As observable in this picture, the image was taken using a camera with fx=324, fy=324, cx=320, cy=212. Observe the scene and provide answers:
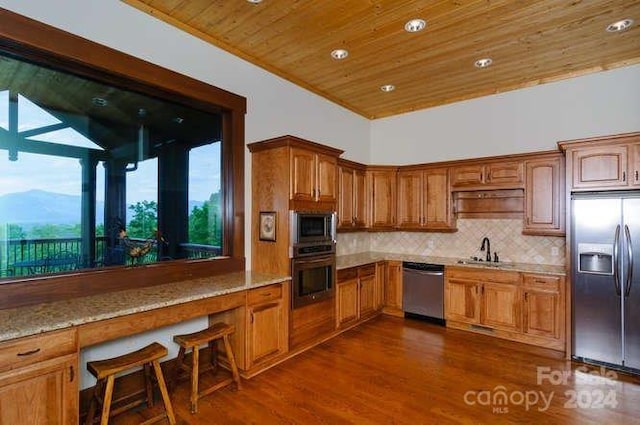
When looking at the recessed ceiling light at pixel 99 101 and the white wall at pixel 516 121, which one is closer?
the recessed ceiling light at pixel 99 101

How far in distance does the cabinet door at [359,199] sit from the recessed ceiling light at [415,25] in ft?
7.10

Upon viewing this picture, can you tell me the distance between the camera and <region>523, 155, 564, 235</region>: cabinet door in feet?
12.8

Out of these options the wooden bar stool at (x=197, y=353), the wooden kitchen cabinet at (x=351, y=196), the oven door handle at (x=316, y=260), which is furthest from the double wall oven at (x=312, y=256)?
the wooden bar stool at (x=197, y=353)

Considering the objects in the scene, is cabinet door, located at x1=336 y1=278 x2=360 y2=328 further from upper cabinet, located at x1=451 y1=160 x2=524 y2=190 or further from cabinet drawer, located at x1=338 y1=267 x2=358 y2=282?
upper cabinet, located at x1=451 y1=160 x2=524 y2=190

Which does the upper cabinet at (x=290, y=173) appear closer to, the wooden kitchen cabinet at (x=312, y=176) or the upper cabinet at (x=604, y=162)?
the wooden kitchen cabinet at (x=312, y=176)

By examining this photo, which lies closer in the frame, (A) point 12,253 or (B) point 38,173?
(A) point 12,253

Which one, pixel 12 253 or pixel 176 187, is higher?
pixel 176 187

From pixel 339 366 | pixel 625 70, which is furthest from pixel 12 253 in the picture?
pixel 625 70

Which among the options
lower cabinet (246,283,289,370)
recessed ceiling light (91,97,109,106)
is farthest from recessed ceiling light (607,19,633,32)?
recessed ceiling light (91,97,109,106)

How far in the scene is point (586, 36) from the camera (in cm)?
322

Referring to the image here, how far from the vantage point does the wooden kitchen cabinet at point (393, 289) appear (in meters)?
4.85

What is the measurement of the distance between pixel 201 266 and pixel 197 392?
3.75ft

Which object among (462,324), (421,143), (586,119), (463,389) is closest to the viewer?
(463,389)

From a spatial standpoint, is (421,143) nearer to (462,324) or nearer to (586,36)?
(586,36)
